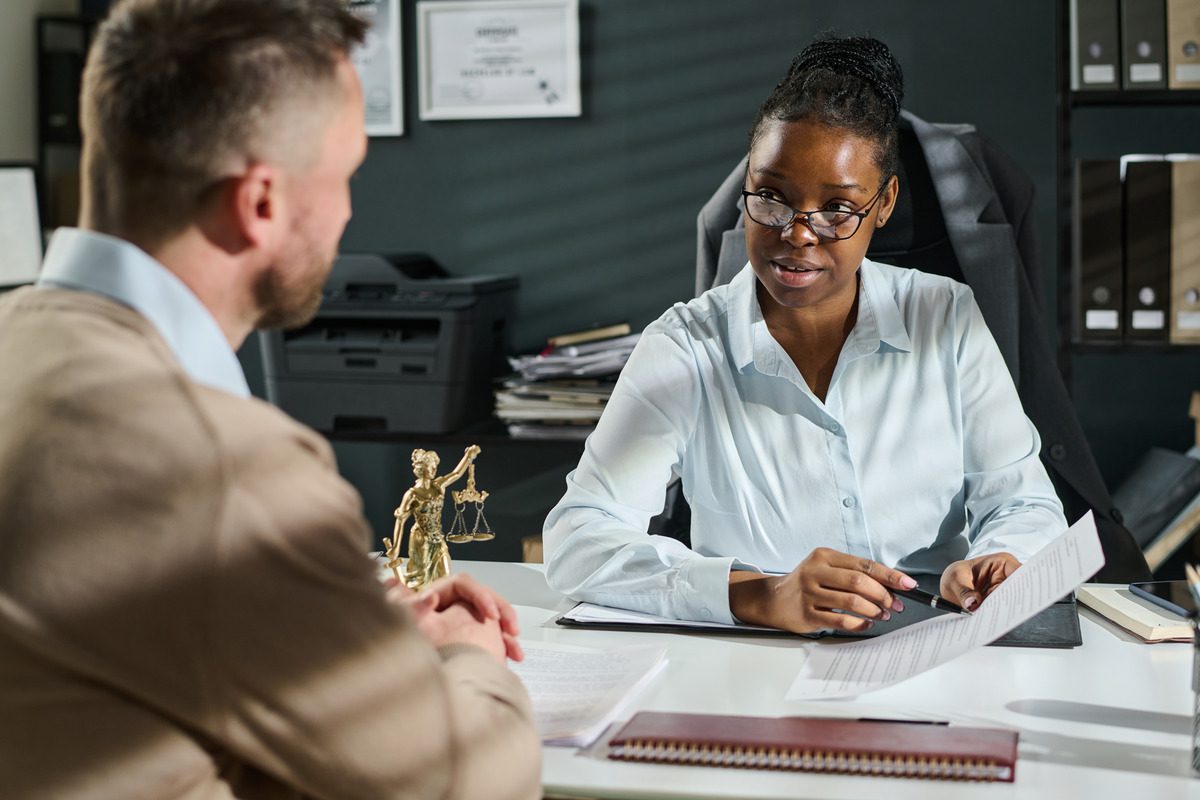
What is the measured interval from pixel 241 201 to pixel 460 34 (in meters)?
2.47

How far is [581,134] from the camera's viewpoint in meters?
3.16

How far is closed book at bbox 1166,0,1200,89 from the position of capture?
2588 mm

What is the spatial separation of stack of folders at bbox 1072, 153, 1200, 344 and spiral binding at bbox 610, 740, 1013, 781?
185cm

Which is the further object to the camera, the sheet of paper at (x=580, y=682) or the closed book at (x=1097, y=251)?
the closed book at (x=1097, y=251)

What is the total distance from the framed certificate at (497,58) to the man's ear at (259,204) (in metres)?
2.38

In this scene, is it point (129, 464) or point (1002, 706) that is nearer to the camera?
point (129, 464)

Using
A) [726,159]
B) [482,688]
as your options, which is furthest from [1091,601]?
[726,159]

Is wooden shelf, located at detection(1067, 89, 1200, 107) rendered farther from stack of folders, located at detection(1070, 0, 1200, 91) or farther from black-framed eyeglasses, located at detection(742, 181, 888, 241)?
black-framed eyeglasses, located at detection(742, 181, 888, 241)

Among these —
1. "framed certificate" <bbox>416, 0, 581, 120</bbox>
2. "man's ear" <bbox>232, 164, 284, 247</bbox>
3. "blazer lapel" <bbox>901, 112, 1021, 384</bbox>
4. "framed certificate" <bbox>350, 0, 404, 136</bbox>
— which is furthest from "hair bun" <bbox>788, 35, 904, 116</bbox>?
"framed certificate" <bbox>350, 0, 404, 136</bbox>

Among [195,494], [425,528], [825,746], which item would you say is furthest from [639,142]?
[195,494]

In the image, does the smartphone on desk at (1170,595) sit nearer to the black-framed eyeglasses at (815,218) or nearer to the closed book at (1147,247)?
the black-framed eyeglasses at (815,218)

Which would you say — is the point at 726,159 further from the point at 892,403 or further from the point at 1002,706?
the point at 1002,706

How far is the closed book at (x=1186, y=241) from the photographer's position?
8.32 feet

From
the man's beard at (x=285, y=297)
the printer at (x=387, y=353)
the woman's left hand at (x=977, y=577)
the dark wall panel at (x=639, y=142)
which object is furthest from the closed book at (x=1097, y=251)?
the man's beard at (x=285, y=297)
